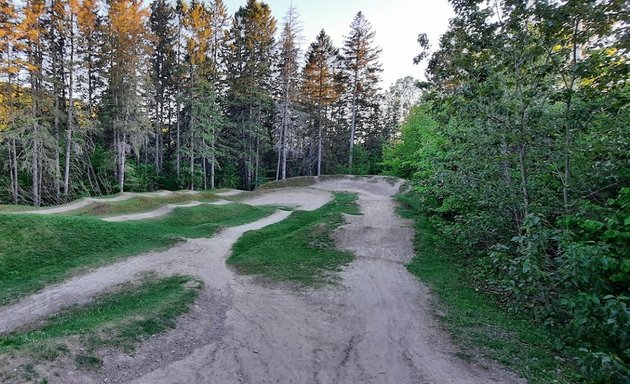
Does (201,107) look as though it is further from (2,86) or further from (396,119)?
(396,119)

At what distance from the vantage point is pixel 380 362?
5438 mm

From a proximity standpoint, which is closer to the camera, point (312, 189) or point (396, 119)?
point (312, 189)

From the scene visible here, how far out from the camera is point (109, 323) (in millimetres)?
5926

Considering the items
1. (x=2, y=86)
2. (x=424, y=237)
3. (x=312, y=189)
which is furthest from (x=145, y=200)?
(x=424, y=237)

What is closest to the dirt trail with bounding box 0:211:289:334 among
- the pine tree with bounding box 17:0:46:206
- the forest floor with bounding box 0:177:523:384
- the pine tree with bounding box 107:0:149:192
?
the forest floor with bounding box 0:177:523:384

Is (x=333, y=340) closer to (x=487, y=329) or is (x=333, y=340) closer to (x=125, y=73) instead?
(x=487, y=329)

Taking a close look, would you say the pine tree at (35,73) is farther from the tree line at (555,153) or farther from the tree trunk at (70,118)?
the tree line at (555,153)

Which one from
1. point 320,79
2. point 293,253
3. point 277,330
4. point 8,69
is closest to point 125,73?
point 8,69

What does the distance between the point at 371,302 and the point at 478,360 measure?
2827 millimetres

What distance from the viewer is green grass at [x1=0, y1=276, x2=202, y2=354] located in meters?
4.97

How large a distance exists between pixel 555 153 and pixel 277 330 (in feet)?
19.5

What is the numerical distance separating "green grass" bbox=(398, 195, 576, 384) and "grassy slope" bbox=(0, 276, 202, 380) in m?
5.32

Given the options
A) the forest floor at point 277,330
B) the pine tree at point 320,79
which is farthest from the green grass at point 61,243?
the pine tree at point 320,79

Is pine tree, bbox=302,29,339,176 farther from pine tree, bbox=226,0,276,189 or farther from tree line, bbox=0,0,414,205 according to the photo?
pine tree, bbox=226,0,276,189
